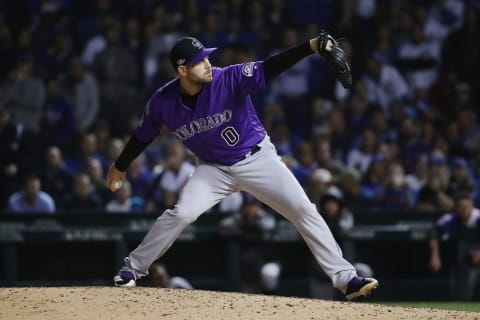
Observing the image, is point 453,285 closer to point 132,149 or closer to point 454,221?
point 454,221

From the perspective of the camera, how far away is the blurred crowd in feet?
39.3

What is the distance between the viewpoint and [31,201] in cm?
1130

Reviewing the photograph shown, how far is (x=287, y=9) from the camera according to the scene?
14555 millimetres

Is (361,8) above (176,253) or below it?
above

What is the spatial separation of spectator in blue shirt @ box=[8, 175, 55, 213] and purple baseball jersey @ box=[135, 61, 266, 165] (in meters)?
4.53

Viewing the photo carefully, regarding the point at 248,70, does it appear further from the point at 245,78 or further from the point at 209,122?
the point at 209,122

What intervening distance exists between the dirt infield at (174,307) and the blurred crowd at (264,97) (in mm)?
4660

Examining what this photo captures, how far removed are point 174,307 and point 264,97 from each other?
765 centimetres

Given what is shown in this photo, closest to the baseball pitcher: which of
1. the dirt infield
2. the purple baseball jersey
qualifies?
the purple baseball jersey

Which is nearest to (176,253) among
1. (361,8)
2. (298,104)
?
(298,104)

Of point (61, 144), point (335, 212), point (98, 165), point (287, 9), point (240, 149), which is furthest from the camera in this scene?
point (287, 9)

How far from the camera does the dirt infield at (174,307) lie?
6.21 meters

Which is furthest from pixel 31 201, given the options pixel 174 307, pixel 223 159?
pixel 174 307

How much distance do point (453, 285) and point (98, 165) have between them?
4206 millimetres
